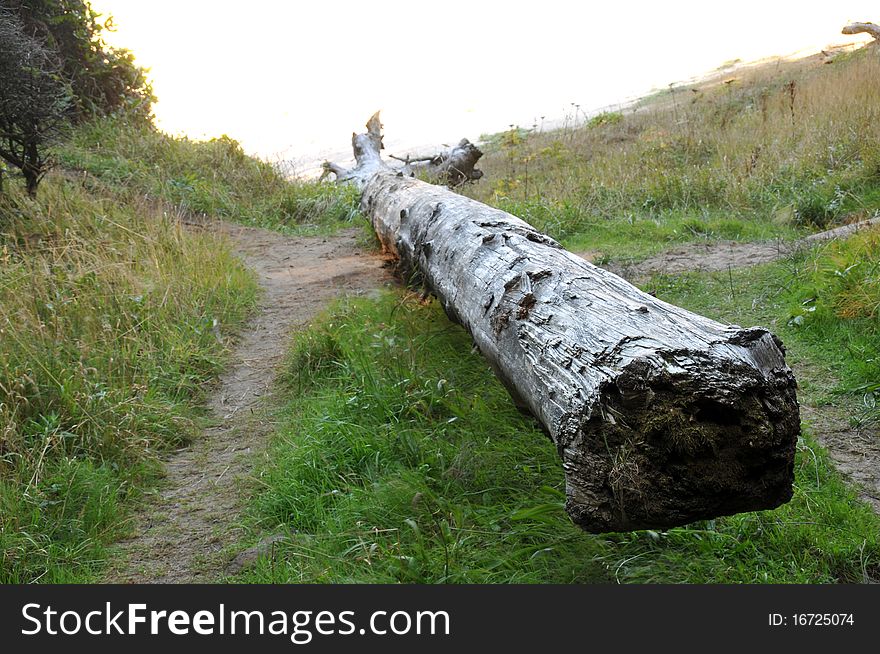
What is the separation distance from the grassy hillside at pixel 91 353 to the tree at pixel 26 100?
1.17 feet

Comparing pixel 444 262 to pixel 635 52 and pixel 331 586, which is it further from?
pixel 635 52

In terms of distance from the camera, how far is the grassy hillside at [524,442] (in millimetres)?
2539

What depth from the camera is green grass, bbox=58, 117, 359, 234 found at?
947 centimetres

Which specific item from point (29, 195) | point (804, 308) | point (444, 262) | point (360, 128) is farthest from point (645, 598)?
point (360, 128)

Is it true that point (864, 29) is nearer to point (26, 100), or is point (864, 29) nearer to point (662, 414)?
point (26, 100)

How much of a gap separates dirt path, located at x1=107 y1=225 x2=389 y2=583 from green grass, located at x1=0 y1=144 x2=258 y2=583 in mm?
119

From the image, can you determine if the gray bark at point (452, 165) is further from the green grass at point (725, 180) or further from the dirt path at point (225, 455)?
the dirt path at point (225, 455)

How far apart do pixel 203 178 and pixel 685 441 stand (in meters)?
9.47

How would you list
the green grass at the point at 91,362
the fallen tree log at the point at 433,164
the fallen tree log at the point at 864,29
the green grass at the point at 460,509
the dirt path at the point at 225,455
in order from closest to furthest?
the green grass at the point at 460,509 < the dirt path at the point at 225,455 < the green grass at the point at 91,362 < the fallen tree log at the point at 433,164 < the fallen tree log at the point at 864,29

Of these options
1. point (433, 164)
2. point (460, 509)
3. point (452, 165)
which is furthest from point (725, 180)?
point (460, 509)

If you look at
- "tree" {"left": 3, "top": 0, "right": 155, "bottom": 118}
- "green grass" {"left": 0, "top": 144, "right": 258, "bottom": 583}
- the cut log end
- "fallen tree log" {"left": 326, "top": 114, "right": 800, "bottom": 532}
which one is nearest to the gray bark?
"tree" {"left": 3, "top": 0, "right": 155, "bottom": 118}

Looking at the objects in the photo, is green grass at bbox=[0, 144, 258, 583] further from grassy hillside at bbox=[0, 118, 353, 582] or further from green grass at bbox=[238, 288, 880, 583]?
green grass at bbox=[238, 288, 880, 583]

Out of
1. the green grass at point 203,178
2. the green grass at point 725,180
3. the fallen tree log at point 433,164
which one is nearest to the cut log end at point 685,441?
the green grass at point 725,180

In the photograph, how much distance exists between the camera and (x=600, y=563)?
2535 millimetres
